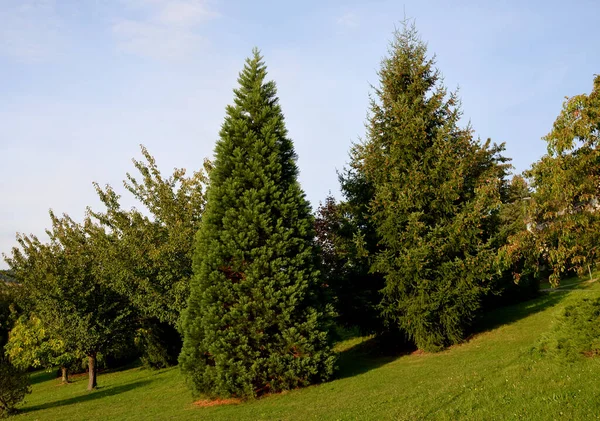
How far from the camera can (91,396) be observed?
2389 centimetres

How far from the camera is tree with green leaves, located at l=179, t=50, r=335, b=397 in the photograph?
15805 mm

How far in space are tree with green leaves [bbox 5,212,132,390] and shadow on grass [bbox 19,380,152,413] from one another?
6.66 ft

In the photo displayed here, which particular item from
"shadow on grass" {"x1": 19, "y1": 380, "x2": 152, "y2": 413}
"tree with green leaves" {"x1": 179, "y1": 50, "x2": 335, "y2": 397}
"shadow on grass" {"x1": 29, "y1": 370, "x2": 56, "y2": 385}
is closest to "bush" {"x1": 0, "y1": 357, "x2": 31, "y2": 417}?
"shadow on grass" {"x1": 19, "y1": 380, "x2": 152, "y2": 413}

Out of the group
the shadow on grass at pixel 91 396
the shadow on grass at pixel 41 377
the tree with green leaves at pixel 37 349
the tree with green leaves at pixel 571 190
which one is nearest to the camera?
the tree with green leaves at pixel 571 190

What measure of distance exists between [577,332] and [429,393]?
420cm

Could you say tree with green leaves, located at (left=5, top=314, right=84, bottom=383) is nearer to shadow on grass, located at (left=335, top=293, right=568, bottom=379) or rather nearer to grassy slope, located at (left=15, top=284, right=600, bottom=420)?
grassy slope, located at (left=15, top=284, right=600, bottom=420)

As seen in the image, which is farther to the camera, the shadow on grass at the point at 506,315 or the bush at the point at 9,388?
the shadow on grass at the point at 506,315

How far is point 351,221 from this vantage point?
22.3m

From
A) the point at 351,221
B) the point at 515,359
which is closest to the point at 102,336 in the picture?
the point at 351,221

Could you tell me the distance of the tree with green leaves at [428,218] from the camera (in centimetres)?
1939

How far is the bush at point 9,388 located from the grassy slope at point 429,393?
88cm

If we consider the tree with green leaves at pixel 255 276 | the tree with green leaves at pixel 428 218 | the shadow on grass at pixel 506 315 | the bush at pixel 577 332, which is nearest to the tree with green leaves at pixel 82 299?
the tree with green leaves at pixel 255 276

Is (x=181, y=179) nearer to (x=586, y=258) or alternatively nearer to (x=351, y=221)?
(x=351, y=221)

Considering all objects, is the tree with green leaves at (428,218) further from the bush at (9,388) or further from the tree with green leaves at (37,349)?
the tree with green leaves at (37,349)
